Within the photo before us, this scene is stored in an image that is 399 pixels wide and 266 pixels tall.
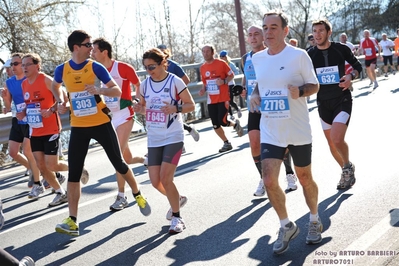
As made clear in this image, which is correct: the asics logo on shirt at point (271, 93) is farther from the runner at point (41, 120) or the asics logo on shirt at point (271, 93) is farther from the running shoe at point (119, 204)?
the runner at point (41, 120)

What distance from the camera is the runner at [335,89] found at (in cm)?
763

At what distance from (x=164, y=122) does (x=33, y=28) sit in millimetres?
12288

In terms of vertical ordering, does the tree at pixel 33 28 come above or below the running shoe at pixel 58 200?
above

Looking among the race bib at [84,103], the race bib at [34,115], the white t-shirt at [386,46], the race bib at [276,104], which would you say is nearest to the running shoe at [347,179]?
the race bib at [276,104]

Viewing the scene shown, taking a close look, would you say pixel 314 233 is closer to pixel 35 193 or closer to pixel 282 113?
pixel 282 113

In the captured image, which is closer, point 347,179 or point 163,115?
point 163,115

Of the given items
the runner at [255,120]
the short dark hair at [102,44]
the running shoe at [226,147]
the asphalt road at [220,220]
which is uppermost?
the short dark hair at [102,44]

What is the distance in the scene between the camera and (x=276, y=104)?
546cm

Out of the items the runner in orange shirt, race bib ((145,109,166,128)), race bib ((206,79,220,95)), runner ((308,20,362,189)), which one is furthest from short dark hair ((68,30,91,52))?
race bib ((206,79,220,95))

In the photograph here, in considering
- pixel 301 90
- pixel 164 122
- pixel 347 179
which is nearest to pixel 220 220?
pixel 164 122

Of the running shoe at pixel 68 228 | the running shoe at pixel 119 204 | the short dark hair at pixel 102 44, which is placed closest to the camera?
the running shoe at pixel 68 228

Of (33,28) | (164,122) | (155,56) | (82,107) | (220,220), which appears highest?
(33,28)

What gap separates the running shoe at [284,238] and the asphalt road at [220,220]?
7cm

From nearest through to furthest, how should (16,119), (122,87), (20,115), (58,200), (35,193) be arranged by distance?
(122,87) → (58,200) → (20,115) → (35,193) → (16,119)
